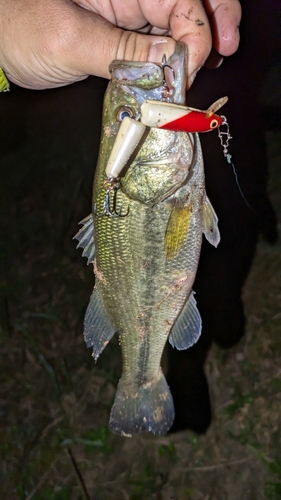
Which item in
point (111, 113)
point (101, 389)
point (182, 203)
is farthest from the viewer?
point (101, 389)

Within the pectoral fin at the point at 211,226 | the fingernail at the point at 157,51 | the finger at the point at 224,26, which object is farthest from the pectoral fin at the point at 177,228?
the finger at the point at 224,26

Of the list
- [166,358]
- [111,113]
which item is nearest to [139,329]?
[111,113]

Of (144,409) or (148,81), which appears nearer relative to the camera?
(148,81)

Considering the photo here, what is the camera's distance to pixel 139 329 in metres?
1.77

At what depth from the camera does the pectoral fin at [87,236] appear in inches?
64.6

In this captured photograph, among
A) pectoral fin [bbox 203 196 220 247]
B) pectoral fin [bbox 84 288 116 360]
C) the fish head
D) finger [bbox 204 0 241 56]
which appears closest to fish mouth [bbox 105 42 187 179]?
the fish head

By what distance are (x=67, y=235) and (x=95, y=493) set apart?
90.9 inches

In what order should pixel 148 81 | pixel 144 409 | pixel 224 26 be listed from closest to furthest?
pixel 148 81 < pixel 144 409 < pixel 224 26

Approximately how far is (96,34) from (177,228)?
860mm

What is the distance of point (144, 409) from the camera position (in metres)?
1.98

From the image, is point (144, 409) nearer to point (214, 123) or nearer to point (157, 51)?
point (214, 123)

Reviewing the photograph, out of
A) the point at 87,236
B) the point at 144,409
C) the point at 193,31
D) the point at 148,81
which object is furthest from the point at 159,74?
the point at 144,409

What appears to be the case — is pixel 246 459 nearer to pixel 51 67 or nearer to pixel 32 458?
pixel 32 458

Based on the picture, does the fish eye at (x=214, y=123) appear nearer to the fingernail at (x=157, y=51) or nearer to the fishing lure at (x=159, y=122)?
the fishing lure at (x=159, y=122)
